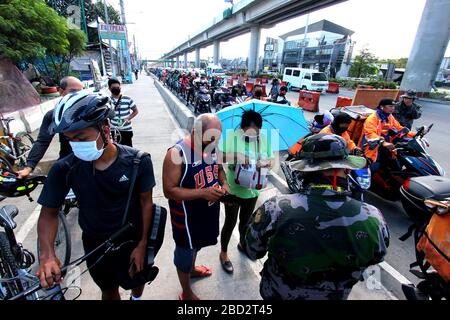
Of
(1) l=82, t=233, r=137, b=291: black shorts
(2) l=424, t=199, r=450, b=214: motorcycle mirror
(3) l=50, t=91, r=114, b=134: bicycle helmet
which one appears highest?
(3) l=50, t=91, r=114, b=134: bicycle helmet

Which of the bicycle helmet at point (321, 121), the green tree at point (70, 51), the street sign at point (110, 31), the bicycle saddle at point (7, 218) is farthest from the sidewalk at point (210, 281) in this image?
the street sign at point (110, 31)

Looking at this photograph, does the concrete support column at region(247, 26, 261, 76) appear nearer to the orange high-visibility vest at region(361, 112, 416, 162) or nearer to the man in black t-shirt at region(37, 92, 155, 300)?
the orange high-visibility vest at region(361, 112, 416, 162)

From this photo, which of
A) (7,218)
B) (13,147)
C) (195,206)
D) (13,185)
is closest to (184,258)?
(195,206)

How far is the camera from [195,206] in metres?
1.97

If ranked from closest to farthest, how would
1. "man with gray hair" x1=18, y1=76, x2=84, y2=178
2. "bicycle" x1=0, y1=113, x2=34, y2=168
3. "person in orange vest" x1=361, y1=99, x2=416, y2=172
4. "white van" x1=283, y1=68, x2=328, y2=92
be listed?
"man with gray hair" x1=18, y1=76, x2=84, y2=178 < "person in orange vest" x1=361, y1=99, x2=416, y2=172 < "bicycle" x1=0, y1=113, x2=34, y2=168 < "white van" x1=283, y1=68, x2=328, y2=92

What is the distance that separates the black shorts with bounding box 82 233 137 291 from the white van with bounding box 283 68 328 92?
23457 mm

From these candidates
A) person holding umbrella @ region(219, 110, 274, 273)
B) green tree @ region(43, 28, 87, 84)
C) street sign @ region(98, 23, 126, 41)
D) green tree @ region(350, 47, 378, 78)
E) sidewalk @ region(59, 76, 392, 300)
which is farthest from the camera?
green tree @ region(350, 47, 378, 78)

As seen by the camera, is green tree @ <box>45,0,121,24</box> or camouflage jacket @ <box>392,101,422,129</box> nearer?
camouflage jacket @ <box>392,101,422,129</box>

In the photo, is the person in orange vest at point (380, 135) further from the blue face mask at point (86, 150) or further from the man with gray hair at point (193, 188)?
the blue face mask at point (86, 150)

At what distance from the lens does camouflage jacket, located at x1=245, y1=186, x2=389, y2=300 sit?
125cm

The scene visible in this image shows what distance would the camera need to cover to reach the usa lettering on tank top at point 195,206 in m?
1.87

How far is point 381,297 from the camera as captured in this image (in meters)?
2.40

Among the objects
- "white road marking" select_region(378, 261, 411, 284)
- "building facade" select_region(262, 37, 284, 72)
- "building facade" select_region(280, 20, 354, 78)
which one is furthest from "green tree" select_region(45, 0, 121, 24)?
"building facade" select_region(262, 37, 284, 72)

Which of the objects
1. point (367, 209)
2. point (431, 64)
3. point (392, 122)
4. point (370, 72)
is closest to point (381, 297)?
point (367, 209)
